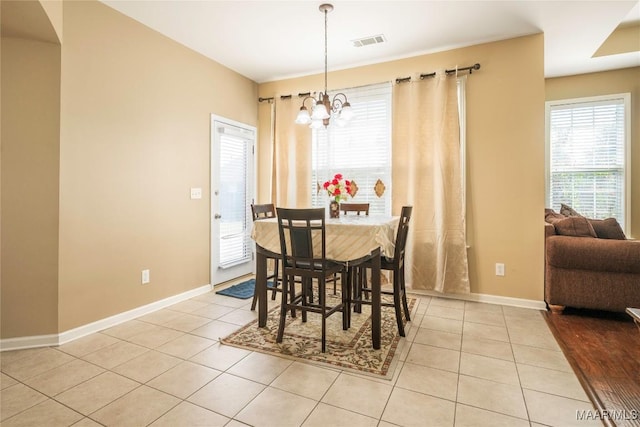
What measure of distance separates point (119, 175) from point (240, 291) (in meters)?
1.84

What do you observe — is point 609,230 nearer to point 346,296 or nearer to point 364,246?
point 364,246

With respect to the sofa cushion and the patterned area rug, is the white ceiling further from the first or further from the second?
the patterned area rug

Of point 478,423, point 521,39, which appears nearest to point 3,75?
point 478,423

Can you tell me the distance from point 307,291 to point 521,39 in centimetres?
339

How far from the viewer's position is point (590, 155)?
178 inches

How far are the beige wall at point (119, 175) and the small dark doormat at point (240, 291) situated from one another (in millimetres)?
297

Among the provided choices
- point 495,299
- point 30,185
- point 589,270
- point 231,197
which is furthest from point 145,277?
point 589,270

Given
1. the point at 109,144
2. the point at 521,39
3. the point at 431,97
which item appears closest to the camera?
the point at 109,144

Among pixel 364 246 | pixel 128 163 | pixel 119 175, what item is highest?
pixel 128 163

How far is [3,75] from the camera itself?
7.92ft

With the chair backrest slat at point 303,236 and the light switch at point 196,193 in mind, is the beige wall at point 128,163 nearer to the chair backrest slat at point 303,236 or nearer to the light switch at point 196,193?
the light switch at point 196,193

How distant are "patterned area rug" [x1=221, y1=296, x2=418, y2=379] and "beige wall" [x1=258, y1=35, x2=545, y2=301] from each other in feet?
4.06

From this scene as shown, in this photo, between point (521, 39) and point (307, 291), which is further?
point (521, 39)

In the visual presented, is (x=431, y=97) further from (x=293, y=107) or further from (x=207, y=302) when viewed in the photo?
(x=207, y=302)
